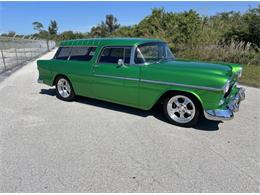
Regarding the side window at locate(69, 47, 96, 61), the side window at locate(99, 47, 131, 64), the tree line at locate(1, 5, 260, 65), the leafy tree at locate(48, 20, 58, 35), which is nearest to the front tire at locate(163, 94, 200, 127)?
the side window at locate(99, 47, 131, 64)

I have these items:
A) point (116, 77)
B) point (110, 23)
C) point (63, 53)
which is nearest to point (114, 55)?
point (116, 77)

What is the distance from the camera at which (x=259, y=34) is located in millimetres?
14562

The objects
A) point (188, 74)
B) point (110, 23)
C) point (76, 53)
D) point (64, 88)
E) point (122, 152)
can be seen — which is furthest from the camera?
point (110, 23)

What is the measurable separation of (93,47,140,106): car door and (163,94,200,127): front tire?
2.34 feet

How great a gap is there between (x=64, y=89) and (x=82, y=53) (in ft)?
3.93

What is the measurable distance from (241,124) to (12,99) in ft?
19.2

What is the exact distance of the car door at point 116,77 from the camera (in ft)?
15.0

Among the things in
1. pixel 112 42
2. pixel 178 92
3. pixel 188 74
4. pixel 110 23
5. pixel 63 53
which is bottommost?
pixel 178 92

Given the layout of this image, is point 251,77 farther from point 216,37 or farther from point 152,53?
point 216,37

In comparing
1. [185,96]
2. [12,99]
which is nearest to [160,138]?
[185,96]

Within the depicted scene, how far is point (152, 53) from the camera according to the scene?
15.8 ft

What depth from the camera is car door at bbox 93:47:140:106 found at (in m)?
4.56

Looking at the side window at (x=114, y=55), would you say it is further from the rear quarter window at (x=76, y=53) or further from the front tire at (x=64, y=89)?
the front tire at (x=64, y=89)

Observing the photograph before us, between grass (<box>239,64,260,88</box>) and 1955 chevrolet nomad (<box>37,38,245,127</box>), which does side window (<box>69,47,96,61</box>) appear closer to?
1955 chevrolet nomad (<box>37,38,245,127</box>)
